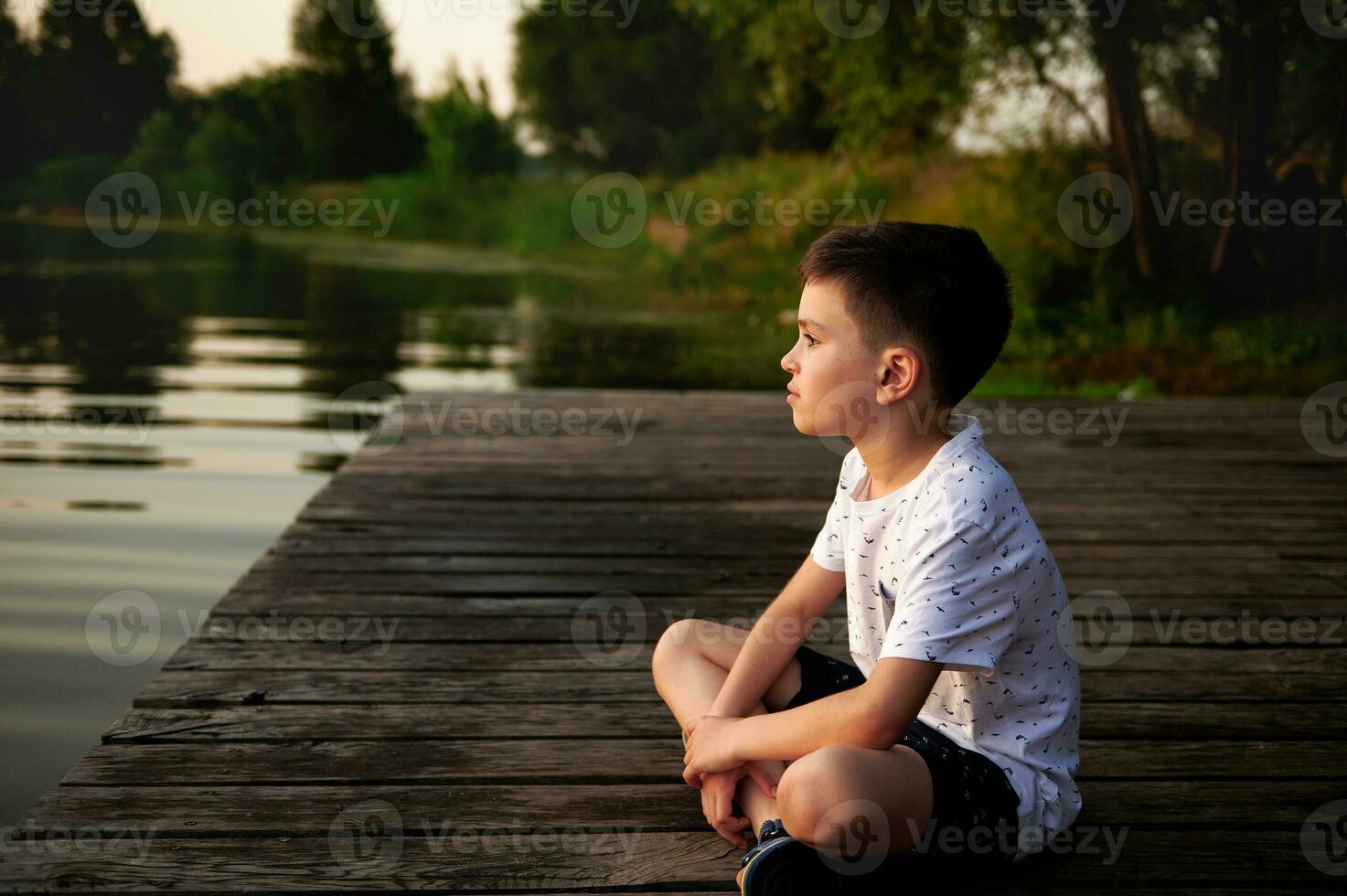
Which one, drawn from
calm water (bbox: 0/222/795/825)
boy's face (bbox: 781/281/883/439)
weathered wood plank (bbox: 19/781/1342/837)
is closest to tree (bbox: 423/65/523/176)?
calm water (bbox: 0/222/795/825)

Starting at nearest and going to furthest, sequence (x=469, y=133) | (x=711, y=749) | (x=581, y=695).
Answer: (x=711, y=749), (x=581, y=695), (x=469, y=133)

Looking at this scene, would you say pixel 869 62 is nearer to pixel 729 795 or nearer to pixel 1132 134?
pixel 1132 134

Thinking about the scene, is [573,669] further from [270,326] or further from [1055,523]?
[270,326]

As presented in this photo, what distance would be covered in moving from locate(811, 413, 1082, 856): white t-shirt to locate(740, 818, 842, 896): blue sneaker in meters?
0.28

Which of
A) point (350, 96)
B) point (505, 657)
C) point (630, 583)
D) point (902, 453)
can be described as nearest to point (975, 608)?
point (902, 453)

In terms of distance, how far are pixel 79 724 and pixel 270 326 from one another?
949 centimetres

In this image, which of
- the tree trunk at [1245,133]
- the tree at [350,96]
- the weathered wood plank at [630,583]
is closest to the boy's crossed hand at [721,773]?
the weathered wood plank at [630,583]

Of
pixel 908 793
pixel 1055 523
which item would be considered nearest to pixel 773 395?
pixel 1055 523

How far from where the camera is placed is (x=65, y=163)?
22.9m

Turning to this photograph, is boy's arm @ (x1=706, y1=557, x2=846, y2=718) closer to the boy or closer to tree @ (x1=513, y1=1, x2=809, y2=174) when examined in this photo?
the boy

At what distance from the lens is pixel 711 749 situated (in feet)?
5.75

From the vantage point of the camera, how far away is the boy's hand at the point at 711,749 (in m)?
1.73

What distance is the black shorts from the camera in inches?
64.5

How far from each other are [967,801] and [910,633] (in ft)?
0.96
